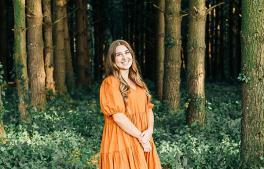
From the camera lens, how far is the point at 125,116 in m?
5.64

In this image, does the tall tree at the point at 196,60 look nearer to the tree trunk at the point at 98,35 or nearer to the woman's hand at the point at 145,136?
the woman's hand at the point at 145,136

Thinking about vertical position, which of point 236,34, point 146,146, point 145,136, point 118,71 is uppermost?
point 236,34

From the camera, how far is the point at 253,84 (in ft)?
26.1

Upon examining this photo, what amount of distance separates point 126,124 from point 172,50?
848cm

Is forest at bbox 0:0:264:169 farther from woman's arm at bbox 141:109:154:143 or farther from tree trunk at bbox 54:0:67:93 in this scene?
woman's arm at bbox 141:109:154:143

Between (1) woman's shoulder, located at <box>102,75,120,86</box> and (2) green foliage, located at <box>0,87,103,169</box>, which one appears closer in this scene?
(1) woman's shoulder, located at <box>102,75,120,86</box>

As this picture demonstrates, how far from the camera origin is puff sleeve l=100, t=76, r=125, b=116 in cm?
561

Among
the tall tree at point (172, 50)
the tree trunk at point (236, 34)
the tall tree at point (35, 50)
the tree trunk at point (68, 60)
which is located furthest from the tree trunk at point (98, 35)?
the tall tree at point (35, 50)

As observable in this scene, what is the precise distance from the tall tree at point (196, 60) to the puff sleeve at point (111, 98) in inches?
224

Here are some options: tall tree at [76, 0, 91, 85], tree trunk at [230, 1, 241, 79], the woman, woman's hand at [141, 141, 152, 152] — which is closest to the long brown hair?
the woman

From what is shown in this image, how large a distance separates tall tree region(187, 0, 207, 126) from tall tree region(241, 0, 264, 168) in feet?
10.1

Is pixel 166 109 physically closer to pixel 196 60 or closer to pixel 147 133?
pixel 196 60

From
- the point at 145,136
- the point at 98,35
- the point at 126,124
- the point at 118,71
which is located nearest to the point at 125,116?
the point at 126,124

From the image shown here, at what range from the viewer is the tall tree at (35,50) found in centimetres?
1312
